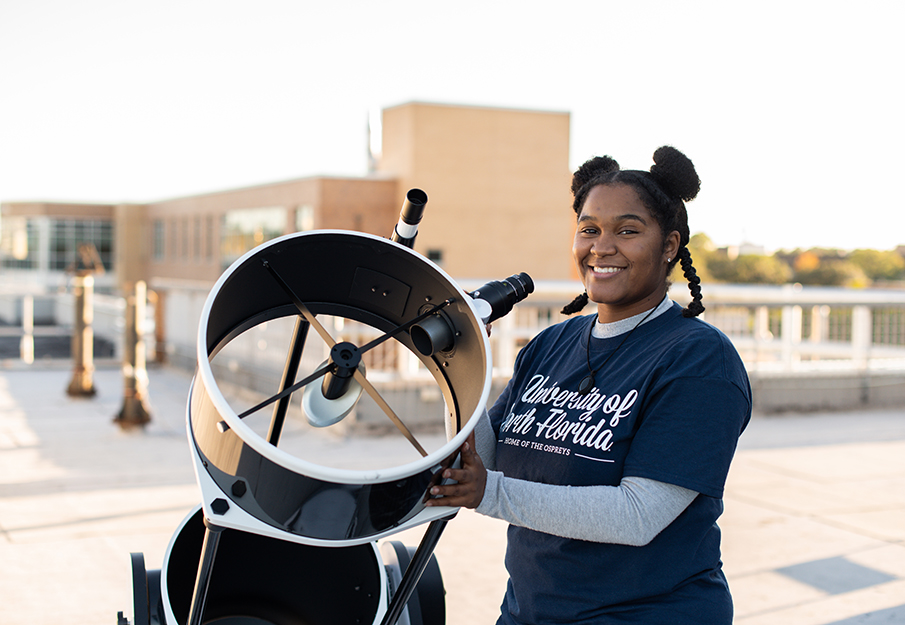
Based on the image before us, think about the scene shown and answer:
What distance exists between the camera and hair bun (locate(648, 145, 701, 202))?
1.91 meters

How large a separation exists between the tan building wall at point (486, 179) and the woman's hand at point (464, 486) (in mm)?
32455

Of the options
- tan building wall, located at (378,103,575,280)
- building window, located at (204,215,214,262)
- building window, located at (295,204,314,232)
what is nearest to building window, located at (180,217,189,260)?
building window, located at (204,215,214,262)

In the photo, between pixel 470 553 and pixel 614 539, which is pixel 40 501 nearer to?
pixel 470 553

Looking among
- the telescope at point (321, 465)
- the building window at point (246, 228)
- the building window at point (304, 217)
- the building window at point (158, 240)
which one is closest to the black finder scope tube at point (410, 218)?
the telescope at point (321, 465)

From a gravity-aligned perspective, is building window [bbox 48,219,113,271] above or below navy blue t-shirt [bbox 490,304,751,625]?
above

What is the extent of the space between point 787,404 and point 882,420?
882 mm

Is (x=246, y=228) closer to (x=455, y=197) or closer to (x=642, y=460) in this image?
(x=455, y=197)

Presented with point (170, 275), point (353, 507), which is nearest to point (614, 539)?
point (353, 507)

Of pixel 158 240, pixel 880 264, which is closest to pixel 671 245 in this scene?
pixel 158 240

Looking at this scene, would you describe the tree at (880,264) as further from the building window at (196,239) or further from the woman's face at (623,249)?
the woman's face at (623,249)

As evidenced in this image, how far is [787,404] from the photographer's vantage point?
28.9 ft

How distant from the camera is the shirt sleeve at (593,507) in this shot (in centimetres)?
166

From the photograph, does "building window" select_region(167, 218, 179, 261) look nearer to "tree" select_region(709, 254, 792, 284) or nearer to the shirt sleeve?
"tree" select_region(709, 254, 792, 284)

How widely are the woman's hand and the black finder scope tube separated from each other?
20.1 inches
